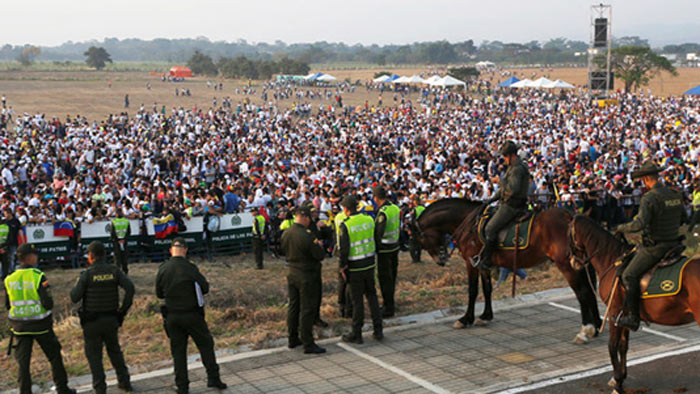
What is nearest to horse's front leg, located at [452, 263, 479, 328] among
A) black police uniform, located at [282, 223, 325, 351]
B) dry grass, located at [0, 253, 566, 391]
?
dry grass, located at [0, 253, 566, 391]

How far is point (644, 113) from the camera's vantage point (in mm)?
37219

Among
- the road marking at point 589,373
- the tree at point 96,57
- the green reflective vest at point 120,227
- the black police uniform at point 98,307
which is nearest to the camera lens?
the black police uniform at point 98,307

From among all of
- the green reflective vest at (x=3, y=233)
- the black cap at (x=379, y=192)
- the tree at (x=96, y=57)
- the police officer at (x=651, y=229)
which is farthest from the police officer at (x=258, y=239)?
the tree at (x=96, y=57)

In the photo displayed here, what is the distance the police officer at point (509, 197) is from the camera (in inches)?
372

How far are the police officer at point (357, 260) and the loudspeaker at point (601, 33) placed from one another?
34.9 metres

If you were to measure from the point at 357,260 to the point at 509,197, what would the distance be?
221cm

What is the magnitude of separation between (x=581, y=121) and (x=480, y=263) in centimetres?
2685

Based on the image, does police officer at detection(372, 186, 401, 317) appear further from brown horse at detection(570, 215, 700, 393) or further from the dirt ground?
the dirt ground

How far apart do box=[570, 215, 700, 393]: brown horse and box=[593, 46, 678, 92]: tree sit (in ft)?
211

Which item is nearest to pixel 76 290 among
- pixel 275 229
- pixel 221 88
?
pixel 275 229

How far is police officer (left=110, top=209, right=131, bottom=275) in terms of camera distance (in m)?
13.7

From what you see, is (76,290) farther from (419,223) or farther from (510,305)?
(510,305)

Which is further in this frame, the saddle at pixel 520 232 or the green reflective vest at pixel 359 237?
the saddle at pixel 520 232

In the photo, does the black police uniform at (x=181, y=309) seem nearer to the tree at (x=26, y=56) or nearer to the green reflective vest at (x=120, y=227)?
the green reflective vest at (x=120, y=227)
